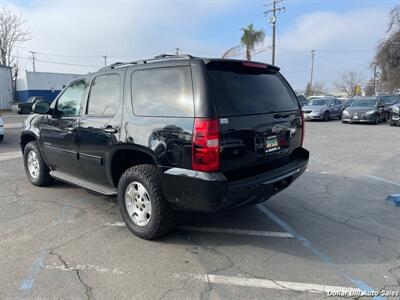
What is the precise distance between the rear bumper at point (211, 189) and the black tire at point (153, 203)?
15 cm

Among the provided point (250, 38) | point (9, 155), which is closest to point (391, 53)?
point (250, 38)

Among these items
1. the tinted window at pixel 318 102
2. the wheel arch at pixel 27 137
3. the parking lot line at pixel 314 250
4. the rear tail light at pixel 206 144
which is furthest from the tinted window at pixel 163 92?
the tinted window at pixel 318 102

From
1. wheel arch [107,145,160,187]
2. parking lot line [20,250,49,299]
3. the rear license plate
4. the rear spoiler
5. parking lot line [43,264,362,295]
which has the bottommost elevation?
parking lot line [20,250,49,299]

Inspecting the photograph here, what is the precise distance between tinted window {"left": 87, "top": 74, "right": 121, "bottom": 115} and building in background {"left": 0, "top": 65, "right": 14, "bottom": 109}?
126 feet

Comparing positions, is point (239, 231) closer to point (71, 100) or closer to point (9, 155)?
point (71, 100)

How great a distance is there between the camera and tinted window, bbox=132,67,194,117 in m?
3.51

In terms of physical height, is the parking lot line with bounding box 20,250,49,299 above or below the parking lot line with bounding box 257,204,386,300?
below

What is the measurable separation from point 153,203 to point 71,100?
2346mm

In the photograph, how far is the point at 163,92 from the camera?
3.74 m

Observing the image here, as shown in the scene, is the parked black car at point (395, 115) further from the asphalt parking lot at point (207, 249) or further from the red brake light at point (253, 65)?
the red brake light at point (253, 65)

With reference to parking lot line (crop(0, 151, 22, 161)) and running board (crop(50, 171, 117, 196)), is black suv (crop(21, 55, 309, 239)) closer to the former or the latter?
running board (crop(50, 171, 117, 196))

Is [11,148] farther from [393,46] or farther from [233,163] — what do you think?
[393,46]

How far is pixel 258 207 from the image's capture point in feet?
16.8

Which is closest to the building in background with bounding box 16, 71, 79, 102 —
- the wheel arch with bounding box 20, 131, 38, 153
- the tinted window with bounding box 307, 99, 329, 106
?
Answer: the tinted window with bounding box 307, 99, 329, 106
